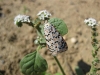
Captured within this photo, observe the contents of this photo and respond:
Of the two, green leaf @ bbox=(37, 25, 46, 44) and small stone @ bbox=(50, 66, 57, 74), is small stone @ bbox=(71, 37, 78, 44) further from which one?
green leaf @ bbox=(37, 25, 46, 44)

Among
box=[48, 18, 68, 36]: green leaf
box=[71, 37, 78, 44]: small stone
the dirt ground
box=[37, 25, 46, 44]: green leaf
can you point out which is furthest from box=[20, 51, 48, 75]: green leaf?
box=[71, 37, 78, 44]: small stone

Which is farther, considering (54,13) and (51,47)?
(54,13)

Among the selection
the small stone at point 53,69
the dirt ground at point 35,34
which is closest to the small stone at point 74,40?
the dirt ground at point 35,34

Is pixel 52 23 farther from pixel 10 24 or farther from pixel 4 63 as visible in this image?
pixel 10 24

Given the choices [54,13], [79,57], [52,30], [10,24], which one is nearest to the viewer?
[52,30]

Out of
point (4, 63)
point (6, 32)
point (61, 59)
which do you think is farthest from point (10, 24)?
point (61, 59)
